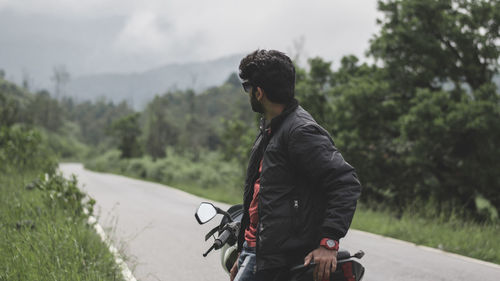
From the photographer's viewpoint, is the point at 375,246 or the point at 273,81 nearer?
the point at 273,81

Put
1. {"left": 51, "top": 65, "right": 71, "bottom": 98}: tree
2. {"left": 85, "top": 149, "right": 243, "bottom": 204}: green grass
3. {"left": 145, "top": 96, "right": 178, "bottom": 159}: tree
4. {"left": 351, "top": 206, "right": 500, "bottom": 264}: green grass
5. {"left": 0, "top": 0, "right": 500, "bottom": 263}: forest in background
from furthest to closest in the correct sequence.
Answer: {"left": 51, "top": 65, "right": 71, "bottom": 98}: tree < {"left": 145, "top": 96, "right": 178, "bottom": 159}: tree < {"left": 85, "top": 149, "right": 243, "bottom": 204}: green grass < {"left": 0, "top": 0, "right": 500, "bottom": 263}: forest in background < {"left": 351, "top": 206, "right": 500, "bottom": 264}: green grass

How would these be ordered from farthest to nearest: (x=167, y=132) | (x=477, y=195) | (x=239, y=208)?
(x=167, y=132) < (x=477, y=195) < (x=239, y=208)

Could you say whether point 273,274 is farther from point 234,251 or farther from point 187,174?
point 187,174

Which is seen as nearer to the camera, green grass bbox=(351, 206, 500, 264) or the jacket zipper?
the jacket zipper

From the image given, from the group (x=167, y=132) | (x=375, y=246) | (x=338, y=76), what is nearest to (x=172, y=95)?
(x=167, y=132)

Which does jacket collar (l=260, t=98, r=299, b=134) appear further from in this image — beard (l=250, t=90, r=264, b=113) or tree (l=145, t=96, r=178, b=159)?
tree (l=145, t=96, r=178, b=159)

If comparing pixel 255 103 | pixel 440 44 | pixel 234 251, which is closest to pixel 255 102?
pixel 255 103

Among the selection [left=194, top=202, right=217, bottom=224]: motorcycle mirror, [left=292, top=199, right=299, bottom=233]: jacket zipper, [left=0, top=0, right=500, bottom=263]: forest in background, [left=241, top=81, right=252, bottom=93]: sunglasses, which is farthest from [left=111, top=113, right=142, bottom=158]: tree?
[left=292, top=199, right=299, bottom=233]: jacket zipper

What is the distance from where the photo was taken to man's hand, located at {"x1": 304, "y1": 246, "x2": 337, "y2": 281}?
2.09m

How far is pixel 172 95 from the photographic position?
126 meters

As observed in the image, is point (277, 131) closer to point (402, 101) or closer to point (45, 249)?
point (45, 249)

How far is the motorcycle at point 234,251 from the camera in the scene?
2.17 meters

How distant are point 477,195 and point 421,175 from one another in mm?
2042

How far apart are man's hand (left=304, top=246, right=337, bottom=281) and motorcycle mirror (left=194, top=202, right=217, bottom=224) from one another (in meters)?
0.70
